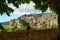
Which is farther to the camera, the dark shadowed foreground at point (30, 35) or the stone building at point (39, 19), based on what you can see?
the stone building at point (39, 19)

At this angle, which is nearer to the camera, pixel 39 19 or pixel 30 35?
pixel 30 35

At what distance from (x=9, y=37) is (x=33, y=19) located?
404 inches

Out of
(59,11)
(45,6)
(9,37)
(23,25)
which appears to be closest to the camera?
(59,11)

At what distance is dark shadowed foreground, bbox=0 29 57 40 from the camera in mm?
11104

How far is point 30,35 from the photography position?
36.8 feet

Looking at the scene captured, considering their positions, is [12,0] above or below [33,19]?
above

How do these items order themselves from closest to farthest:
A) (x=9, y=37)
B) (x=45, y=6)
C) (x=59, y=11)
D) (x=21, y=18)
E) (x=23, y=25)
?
1. (x=59, y=11)
2. (x=9, y=37)
3. (x=45, y=6)
4. (x=23, y=25)
5. (x=21, y=18)

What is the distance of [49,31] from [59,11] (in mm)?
1921

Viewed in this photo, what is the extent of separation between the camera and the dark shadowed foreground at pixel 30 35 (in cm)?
1110

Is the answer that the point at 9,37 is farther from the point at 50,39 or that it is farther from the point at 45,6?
the point at 45,6

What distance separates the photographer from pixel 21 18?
2038cm

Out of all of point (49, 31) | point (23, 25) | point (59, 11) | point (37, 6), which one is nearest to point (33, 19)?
point (23, 25)

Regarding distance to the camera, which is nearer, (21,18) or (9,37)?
(9,37)

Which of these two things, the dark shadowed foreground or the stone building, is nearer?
the dark shadowed foreground
